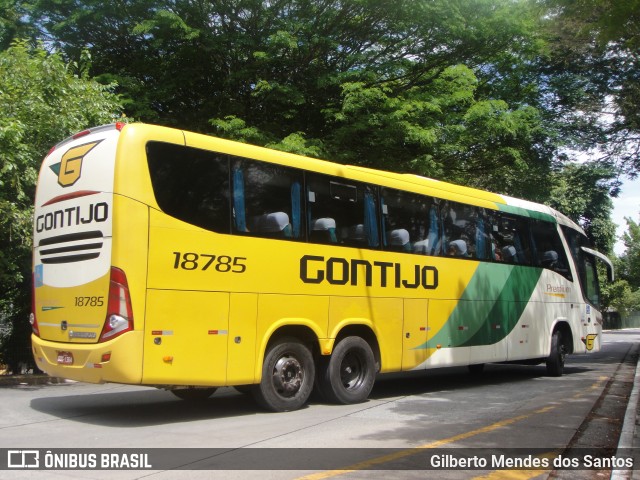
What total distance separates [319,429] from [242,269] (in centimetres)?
228

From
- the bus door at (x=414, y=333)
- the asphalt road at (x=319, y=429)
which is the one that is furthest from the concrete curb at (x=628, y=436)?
the bus door at (x=414, y=333)

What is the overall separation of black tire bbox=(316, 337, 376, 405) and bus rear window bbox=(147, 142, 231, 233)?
2.76 meters

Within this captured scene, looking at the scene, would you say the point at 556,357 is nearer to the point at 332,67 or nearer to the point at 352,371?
the point at 352,371

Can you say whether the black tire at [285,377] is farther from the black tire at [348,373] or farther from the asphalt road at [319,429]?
the black tire at [348,373]

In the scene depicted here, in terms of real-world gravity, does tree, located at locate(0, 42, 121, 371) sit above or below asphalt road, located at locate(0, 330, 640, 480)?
above

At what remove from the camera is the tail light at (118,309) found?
24.3 feet

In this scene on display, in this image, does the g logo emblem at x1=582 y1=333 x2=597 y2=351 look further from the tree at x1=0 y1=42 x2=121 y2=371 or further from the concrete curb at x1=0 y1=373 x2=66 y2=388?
the tree at x1=0 y1=42 x2=121 y2=371

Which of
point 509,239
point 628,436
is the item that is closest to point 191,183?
point 628,436

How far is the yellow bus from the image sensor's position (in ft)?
25.0

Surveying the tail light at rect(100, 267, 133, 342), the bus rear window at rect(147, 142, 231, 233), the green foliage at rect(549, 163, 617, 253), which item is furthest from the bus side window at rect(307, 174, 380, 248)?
the green foliage at rect(549, 163, 617, 253)

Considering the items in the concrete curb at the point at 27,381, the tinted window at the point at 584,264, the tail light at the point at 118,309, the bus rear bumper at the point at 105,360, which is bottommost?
the concrete curb at the point at 27,381

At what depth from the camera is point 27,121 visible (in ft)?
39.5

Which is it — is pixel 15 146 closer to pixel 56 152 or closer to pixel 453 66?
pixel 56 152

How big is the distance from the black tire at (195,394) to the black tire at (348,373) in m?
1.83
